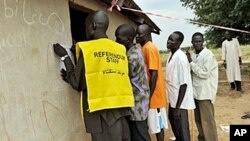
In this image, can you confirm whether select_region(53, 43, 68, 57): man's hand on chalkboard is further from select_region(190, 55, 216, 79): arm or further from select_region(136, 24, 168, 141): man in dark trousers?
select_region(190, 55, 216, 79): arm

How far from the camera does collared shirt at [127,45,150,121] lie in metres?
3.82

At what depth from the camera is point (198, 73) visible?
4969 mm

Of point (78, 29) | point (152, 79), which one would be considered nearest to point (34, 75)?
point (152, 79)

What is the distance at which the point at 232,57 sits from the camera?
35.3 ft

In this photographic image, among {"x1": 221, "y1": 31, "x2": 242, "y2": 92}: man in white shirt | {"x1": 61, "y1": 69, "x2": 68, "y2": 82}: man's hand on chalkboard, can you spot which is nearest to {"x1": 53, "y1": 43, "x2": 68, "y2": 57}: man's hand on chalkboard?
{"x1": 61, "y1": 69, "x2": 68, "y2": 82}: man's hand on chalkboard

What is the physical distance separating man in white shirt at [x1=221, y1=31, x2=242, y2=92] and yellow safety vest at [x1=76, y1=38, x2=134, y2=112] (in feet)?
25.7

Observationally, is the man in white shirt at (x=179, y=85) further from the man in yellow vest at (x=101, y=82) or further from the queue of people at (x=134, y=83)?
the man in yellow vest at (x=101, y=82)

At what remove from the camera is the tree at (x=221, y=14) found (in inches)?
534

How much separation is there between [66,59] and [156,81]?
4.21ft

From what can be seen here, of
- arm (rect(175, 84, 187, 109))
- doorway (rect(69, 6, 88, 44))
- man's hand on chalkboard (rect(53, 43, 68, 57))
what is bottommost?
arm (rect(175, 84, 187, 109))

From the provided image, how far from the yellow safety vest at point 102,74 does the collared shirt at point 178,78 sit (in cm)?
154

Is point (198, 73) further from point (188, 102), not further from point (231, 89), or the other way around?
point (231, 89)

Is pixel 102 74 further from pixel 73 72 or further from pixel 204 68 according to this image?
pixel 204 68

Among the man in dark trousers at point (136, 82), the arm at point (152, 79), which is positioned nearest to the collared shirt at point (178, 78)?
the arm at point (152, 79)
